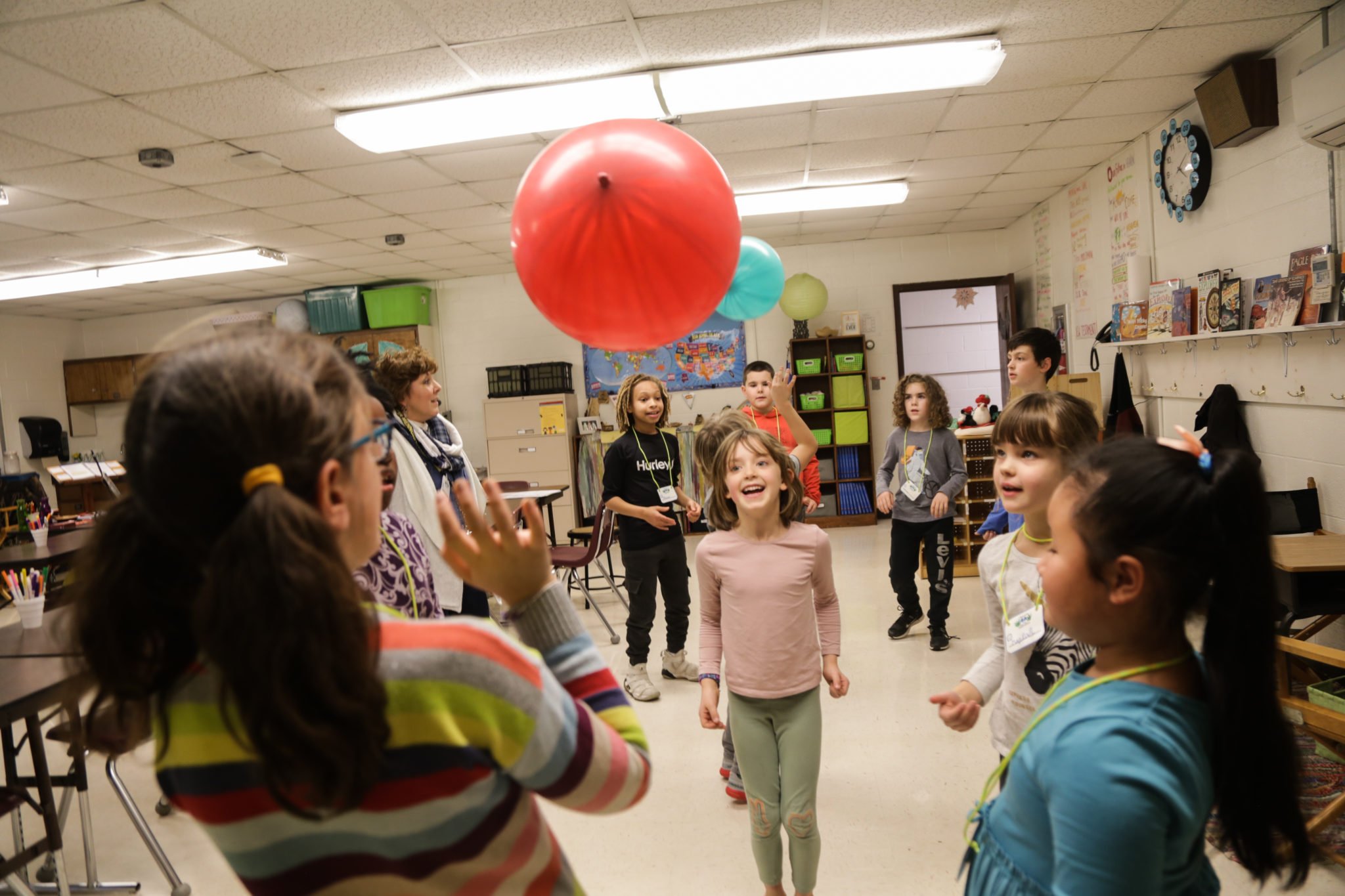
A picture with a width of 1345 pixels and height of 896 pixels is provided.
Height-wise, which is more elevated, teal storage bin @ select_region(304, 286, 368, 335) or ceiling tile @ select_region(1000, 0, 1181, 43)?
ceiling tile @ select_region(1000, 0, 1181, 43)

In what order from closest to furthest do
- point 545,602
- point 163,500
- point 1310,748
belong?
point 163,500 < point 545,602 < point 1310,748

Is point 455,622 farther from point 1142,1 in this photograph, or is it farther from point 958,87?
point 958,87

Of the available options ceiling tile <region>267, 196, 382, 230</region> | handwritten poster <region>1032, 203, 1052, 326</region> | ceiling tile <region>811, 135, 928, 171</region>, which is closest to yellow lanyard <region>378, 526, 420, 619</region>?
ceiling tile <region>811, 135, 928, 171</region>

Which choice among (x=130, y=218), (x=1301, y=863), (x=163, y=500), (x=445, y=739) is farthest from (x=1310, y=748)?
(x=130, y=218)

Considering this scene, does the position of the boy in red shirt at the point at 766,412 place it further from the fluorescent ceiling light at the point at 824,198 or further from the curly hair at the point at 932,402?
the fluorescent ceiling light at the point at 824,198

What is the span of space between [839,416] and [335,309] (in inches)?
201

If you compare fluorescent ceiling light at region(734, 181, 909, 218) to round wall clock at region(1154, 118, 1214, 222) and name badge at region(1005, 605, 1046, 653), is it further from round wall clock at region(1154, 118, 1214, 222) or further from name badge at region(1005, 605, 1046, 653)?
name badge at region(1005, 605, 1046, 653)

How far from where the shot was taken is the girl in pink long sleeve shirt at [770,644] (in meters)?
1.88

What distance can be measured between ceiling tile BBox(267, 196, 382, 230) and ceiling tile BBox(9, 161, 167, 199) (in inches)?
30.4

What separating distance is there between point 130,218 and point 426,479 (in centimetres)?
403

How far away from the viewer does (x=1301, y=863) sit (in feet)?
2.79

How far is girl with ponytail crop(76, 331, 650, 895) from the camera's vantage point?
0.61m

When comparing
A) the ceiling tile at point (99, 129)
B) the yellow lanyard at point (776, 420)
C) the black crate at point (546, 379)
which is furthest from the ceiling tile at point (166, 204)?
the yellow lanyard at point (776, 420)

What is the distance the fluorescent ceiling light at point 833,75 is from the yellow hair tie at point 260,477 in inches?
126
